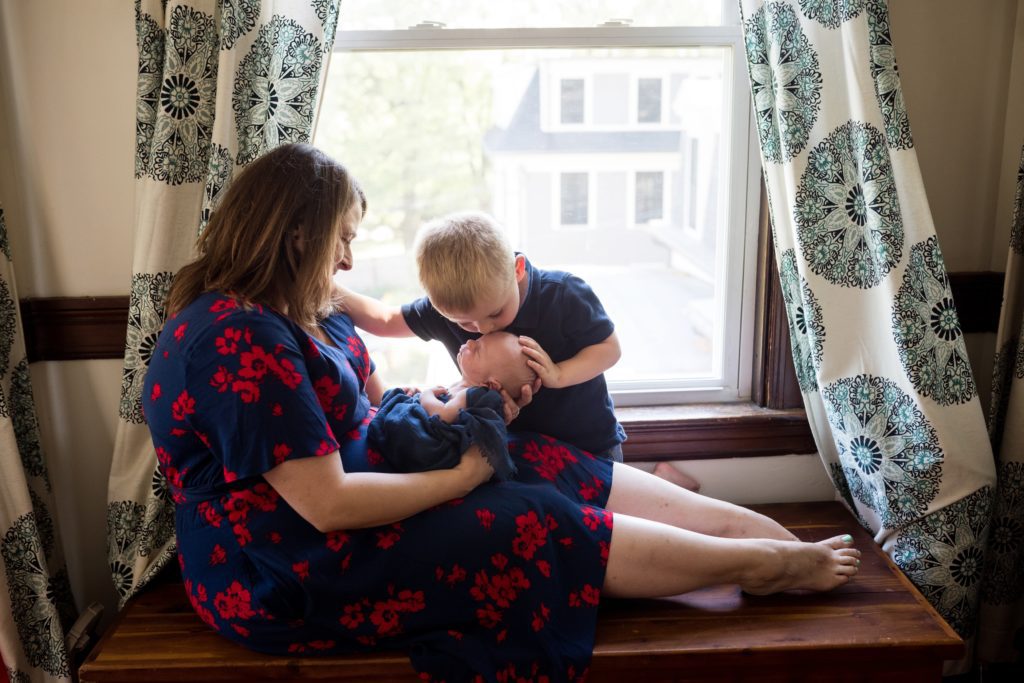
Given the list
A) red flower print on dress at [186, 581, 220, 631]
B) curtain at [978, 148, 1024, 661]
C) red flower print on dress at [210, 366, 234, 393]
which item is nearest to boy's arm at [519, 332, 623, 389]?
red flower print on dress at [210, 366, 234, 393]

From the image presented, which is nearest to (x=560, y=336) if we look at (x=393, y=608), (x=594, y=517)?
(x=594, y=517)

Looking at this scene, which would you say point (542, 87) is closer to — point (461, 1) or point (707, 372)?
point (461, 1)

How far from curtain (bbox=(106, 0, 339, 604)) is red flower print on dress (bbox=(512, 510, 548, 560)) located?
2.70ft

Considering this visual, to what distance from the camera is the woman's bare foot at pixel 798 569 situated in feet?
5.52

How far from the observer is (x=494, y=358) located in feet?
5.54

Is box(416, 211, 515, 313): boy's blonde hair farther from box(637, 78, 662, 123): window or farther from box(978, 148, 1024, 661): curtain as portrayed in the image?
box(978, 148, 1024, 661): curtain

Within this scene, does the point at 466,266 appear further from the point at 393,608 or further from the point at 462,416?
the point at 393,608

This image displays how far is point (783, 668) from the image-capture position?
1594mm

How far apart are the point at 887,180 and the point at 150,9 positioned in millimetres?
1464

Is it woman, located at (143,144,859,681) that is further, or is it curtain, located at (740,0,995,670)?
curtain, located at (740,0,995,670)

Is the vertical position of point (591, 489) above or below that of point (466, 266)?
below

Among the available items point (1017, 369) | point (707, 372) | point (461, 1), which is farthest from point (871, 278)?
point (461, 1)

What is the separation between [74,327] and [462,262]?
94cm

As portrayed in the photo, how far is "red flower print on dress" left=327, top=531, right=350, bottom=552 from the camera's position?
4.94 ft
